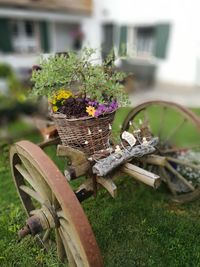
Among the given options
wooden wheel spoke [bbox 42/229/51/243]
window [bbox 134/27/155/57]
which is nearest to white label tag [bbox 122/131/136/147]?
wooden wheel spoke [bbox 42/229/51/243]

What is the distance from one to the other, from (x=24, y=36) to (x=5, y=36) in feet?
4.22

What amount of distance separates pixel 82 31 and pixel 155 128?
9430mm

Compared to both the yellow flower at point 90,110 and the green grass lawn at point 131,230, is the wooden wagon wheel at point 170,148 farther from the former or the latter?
the yellow flower at point 90,110

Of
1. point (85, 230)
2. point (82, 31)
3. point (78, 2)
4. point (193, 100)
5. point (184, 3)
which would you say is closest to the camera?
point (85, 230)

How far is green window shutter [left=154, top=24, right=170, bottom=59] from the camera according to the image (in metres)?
9.57

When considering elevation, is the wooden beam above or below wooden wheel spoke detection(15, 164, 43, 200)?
above

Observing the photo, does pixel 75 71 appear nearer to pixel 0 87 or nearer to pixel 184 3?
pixel 0 87

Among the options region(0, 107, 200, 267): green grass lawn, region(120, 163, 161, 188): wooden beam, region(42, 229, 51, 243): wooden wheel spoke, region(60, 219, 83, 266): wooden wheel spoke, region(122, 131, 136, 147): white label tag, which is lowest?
region(0, 107, 200, 267): green grass lawn

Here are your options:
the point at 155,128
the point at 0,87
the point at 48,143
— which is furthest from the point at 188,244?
the point at 0,87

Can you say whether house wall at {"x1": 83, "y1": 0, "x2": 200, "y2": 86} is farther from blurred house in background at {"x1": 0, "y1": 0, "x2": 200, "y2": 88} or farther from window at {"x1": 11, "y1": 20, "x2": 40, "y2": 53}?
window at {"x1": 11, "y1": 20, "x2": 40, "y2": 53}

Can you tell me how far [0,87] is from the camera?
17.9 ft

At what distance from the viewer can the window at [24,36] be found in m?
11.5

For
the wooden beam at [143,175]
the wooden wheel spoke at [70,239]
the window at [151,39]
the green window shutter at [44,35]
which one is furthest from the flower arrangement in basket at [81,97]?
the green window shutter at [44,35]

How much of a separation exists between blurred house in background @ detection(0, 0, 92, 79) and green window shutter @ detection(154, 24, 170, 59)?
3350 millimetres
